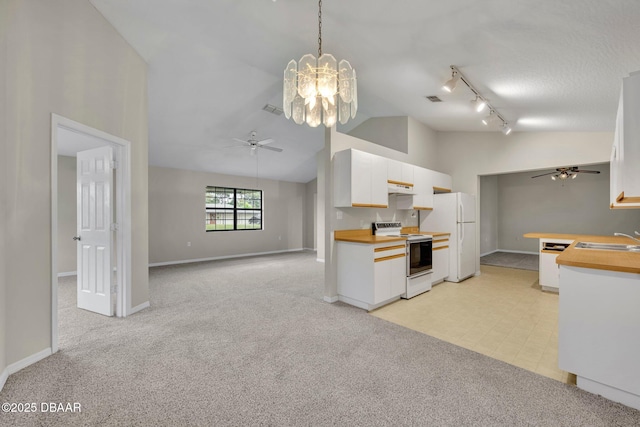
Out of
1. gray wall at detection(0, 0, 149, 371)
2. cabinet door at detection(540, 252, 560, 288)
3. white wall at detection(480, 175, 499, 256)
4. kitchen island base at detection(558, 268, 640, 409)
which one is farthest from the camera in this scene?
white wall at detection(480, 175, 499, 256)

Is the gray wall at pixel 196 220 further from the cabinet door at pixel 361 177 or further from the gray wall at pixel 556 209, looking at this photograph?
the gray wall at pixel 556 209

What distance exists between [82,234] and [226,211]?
15.1ft

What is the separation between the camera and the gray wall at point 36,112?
2143mm

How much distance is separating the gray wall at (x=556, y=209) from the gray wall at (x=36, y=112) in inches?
412

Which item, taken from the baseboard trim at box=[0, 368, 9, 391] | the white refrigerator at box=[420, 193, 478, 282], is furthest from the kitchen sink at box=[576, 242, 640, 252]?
the baseboard trim at box=[0, 368, 9, 391]

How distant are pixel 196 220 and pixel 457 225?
6.33 metres

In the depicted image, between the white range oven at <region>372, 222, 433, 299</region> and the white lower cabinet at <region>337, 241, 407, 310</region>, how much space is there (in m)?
0.12

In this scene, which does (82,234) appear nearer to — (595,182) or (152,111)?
(152,111)

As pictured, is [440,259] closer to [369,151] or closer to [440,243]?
[440,243]

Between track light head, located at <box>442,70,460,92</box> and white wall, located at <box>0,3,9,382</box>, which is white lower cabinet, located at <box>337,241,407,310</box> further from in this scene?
white wall, located at <box>0,3,9,382</box>

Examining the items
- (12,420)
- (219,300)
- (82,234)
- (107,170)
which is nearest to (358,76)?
(107,170)

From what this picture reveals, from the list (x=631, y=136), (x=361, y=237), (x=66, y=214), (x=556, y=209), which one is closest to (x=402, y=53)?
(x=631, y=136)

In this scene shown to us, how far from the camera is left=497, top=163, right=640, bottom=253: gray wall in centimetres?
733

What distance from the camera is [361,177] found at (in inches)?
154
